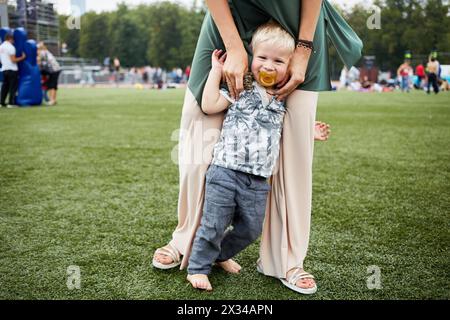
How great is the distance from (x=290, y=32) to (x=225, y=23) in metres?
0.28

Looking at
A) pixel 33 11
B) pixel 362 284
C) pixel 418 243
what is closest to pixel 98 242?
pixel 362 284

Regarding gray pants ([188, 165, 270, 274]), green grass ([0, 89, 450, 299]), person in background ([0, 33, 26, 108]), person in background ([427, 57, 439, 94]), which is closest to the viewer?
gray pants ([188, 165, 270, 274])

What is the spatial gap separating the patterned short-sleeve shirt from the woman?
2.6 inches

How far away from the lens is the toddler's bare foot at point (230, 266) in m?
2.41

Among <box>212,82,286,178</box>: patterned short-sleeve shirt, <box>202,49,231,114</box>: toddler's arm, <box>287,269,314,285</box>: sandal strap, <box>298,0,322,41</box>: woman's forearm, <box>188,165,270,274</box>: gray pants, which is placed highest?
<box>298,0,322,41</box>: woman's forearm

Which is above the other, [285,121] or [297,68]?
[297,68]

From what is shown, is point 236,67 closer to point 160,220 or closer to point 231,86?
point 231,86

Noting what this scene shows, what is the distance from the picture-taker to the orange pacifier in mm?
2049

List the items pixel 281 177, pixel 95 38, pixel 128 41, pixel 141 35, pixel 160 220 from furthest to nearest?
pixel 141 35 < pixel 128 41 < pixel 95 38 < pixel 160 220 < pixel 281 177

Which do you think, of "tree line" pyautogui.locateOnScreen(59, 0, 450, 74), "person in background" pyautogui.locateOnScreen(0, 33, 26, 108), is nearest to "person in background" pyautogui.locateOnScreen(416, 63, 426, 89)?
"person in background" pyautogui.locateOnScreen(0, 33, 26, 108)

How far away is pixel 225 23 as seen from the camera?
6.64ft

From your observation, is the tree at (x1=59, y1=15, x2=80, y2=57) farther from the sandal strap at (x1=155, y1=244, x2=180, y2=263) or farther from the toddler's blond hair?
the toddler's blond hair

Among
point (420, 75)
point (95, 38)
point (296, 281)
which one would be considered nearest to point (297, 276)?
point (296, 281)

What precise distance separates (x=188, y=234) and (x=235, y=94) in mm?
714
